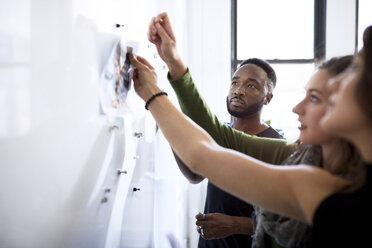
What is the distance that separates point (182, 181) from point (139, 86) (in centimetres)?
154

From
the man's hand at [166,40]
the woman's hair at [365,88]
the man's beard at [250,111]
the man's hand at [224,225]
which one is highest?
the man's hand at [166,40]

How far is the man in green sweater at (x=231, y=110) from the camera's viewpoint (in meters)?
0.96

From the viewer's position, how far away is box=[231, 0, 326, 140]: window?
3.05 meters

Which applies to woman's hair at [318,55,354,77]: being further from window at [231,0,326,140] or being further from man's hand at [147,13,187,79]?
window at [231,0,326,140]

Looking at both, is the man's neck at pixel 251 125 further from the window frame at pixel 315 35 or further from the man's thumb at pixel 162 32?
the window frame at pixel 315 35

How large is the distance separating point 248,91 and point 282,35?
1728mm

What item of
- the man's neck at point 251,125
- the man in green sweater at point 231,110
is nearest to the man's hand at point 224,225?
the man in green sweater at point 231,110

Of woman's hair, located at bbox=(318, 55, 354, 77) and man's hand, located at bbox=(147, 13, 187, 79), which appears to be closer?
woman's hair, located at bbox=(318, 55, 354, 77)

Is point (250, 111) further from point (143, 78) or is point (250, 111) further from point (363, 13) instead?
point (363, 13)

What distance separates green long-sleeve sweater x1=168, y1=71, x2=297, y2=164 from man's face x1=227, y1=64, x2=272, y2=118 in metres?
0.44

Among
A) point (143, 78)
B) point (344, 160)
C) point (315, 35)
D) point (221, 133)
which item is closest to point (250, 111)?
point (221, 133)

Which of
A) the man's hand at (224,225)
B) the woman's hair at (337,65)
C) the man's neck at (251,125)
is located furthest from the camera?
the man's neck at (251,125)

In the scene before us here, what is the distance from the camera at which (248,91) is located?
160cm

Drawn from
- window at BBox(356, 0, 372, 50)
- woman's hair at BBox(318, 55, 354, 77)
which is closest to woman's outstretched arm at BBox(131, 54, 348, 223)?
woman's hair at BBox(318, 55, 354, 77)
